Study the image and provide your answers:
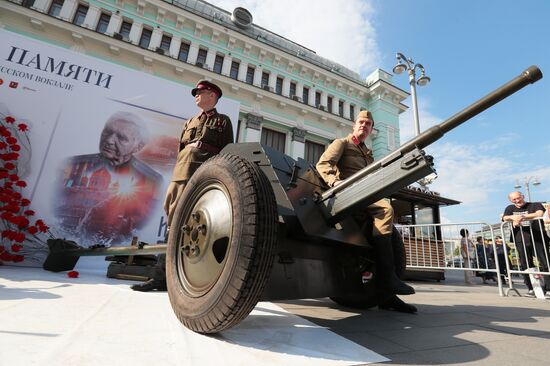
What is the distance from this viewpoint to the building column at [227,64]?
515 inches

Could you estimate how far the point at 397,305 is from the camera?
7.45ft

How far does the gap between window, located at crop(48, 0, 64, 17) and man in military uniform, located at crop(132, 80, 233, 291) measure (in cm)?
1350

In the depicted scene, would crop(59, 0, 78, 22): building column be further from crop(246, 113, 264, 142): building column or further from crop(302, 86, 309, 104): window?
crop(302, 86, 309, 104): window

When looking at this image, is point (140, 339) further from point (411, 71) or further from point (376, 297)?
point (411, 71)

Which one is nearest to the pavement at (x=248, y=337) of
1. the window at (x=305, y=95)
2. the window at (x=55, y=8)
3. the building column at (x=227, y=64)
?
the building column at (x=227, y=64)

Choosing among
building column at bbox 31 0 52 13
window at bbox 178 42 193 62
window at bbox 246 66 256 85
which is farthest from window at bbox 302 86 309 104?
building column at bbox 31 0 52 13

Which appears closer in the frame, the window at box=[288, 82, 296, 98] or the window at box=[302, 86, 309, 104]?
the window at box=[288, 82, 296, 98]

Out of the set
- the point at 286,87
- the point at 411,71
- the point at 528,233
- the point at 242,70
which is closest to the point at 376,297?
the point at 528,233

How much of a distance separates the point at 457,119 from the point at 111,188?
4901 millimetres

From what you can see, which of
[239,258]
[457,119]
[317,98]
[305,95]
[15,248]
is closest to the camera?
[239,258]

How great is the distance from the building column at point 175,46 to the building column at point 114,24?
2253 millimetres

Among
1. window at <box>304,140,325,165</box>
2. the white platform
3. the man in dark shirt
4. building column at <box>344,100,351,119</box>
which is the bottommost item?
the white platform

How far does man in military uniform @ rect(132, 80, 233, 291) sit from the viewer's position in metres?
2.37

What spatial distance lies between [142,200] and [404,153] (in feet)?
14.6
